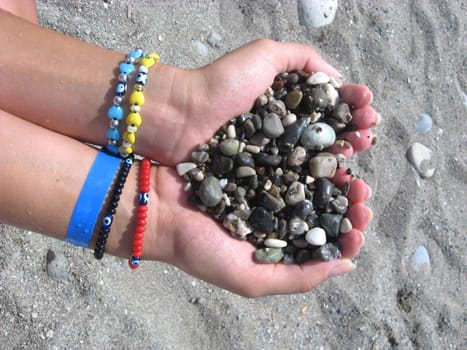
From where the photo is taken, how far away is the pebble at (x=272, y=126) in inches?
56.1

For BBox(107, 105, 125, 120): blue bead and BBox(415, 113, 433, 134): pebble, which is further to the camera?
BBox(415, 113, 433, 134): pebble

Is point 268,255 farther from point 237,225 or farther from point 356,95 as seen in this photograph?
point 356,95

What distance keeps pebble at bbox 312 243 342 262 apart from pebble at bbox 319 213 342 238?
0.03 m

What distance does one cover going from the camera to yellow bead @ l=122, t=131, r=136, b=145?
1451mm

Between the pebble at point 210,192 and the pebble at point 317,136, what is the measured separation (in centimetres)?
27

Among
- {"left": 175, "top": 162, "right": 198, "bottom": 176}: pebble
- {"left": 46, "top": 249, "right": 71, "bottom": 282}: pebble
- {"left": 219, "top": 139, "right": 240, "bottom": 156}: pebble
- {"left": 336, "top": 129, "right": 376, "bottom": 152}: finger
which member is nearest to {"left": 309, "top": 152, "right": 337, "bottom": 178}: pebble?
{"left": 336, "top": 129, "right": 376, "bottom": 152}: finger

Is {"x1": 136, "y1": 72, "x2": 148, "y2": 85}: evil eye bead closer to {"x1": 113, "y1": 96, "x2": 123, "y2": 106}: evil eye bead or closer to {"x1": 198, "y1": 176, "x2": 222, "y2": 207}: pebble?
{"x1": 113, "y1": 96, "x2": 123, "y2": 106}: evil eye bead

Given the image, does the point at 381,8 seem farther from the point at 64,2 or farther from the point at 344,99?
the point at 64,2

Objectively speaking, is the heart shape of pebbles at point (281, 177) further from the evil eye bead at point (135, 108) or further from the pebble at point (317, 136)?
the evil eye bead at point (135, 108)

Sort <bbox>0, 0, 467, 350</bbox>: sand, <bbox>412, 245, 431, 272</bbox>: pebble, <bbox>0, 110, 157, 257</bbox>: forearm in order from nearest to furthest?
→ <bbox>0, 110, 157, 257</bbox>: forearm < <bbox>0, 0, 467, 350</bbox>: sand < <bbox>412, 245, 431, 272</bbox>: pebble

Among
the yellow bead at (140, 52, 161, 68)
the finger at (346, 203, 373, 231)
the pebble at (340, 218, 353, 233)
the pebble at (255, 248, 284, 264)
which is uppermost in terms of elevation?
the yellow bead at (140, 52, 161, 68)

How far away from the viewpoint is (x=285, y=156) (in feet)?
4.76

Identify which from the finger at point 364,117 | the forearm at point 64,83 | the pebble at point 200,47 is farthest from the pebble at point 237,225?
the pebble at point 200,47

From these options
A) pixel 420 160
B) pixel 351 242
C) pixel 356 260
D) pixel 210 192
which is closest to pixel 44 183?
pixel 210 192
